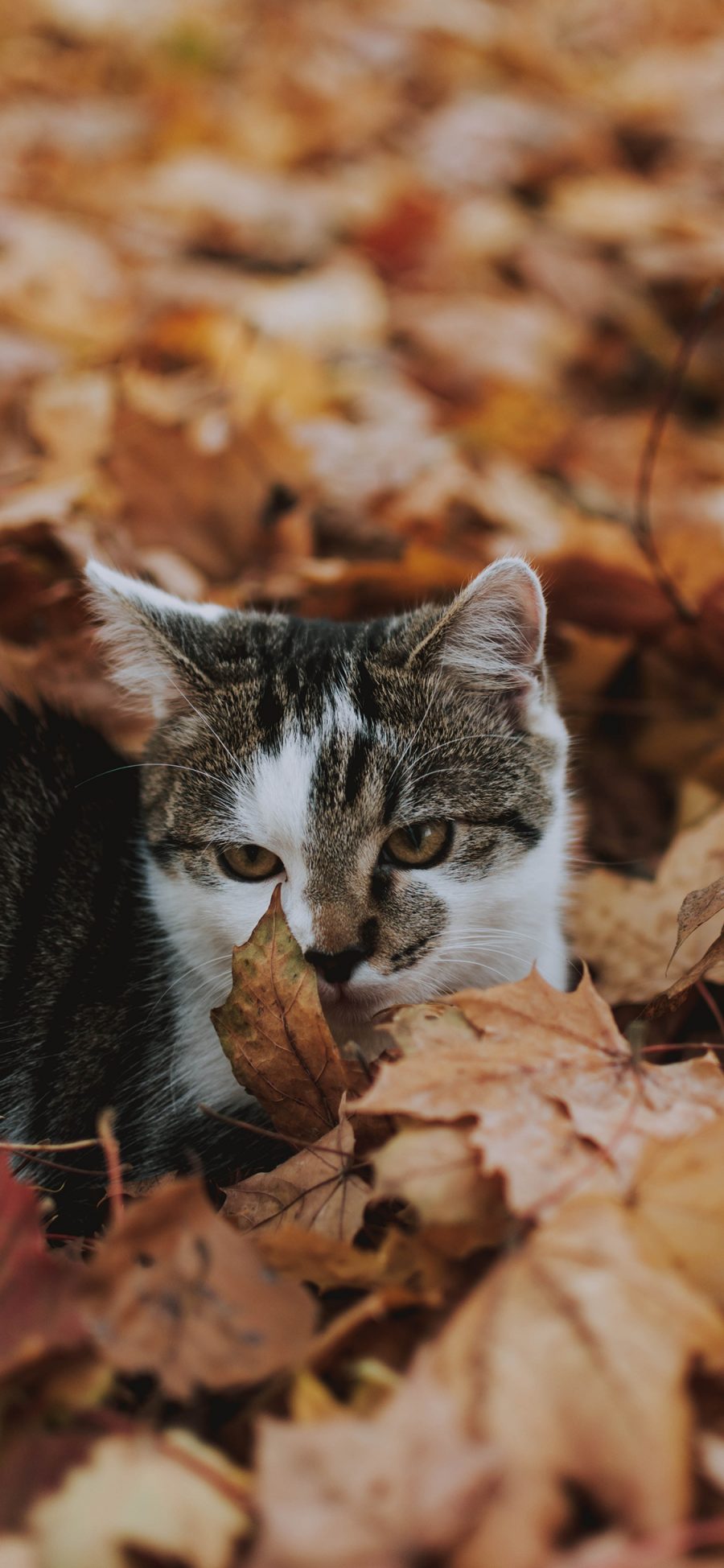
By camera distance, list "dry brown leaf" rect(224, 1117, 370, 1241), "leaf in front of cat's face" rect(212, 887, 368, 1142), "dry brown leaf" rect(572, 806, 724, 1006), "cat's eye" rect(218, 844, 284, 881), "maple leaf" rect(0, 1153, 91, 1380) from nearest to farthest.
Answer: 1. "maple leaf" rect(0, 1153, 91, 1380)
2. "dry brown leaf" rect(224, 1117, 370, 1241)
3. "leaf in front of cat's face" rect(212, 887, 368, 1142)
4. "cat's eye" rect(218, 844, 284, 881)
5. "dry brown leaf" rect(572, 806, 724, 1006)

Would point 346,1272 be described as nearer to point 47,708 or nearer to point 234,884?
point 234,884

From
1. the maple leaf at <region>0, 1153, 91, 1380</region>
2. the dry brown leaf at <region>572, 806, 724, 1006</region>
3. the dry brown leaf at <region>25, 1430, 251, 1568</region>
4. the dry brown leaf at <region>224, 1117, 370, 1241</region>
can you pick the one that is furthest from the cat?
the dry brown leaf at <region>25, 1430, 251, 1568</region>

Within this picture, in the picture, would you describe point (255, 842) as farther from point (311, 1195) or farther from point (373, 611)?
point (373, 611)

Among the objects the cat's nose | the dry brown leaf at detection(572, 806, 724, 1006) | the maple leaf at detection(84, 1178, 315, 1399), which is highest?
the maple leaf at detection(84, 1178, 315, 1399)

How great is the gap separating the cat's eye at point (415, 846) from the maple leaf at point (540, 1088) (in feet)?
1.13

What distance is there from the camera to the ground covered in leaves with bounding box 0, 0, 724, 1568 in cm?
99

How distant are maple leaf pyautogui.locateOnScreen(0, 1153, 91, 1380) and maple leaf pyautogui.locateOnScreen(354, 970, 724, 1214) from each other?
13.8 inches

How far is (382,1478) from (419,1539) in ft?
0.16

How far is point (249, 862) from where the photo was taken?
1862mm

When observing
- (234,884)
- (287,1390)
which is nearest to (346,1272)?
(287,1390)

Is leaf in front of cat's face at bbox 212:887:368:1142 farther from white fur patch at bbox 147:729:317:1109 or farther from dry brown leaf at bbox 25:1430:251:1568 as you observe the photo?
dry brown leaf at bbox 25:1430:251:1568

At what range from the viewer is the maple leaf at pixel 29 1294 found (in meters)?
1.11

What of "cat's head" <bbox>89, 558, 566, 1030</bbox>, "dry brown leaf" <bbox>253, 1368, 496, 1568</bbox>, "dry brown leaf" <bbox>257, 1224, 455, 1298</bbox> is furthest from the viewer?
"cat's head" <bbox>89, 558, 566, 1030</bbox>

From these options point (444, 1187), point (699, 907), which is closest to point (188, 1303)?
point (444, 1187)
